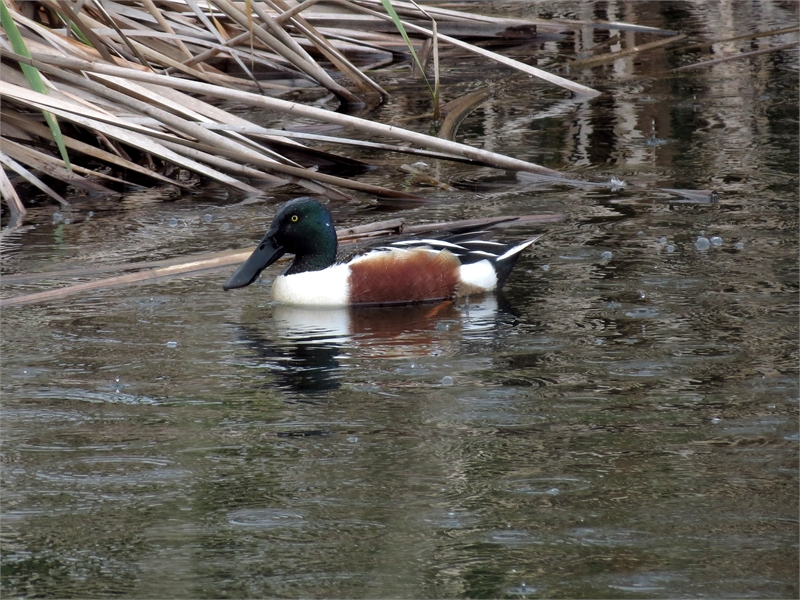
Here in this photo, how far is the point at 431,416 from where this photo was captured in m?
4.90

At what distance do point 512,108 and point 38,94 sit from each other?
5.24m

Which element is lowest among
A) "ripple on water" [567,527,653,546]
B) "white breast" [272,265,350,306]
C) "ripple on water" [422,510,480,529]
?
"ripple on water" [567,527,653,546]

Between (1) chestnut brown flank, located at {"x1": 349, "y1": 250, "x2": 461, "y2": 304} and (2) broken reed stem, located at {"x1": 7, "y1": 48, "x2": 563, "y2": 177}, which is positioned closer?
(1) chestnut brown flank, located at {"x1": 349, "y1": 250, "x2": 461, "y2": 304}

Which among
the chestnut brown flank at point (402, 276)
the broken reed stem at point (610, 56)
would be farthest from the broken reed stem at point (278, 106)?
the broken reed stem at point (610, 56)

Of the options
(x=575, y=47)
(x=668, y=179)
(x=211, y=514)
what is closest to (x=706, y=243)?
(x=668, y=179)

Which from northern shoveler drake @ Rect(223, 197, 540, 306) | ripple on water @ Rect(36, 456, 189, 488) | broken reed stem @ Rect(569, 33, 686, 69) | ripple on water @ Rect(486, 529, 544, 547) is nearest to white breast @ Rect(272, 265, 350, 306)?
northern shoveler drake @ Rect(223, 197, 540, 306)

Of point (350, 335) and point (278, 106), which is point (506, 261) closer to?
point (350, 335)

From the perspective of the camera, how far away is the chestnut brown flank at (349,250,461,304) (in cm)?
686

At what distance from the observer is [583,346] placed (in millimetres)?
5727

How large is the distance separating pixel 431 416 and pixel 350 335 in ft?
4.90

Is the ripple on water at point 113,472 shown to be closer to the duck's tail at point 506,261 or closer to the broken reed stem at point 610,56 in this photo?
the duck's tail at point 506,261

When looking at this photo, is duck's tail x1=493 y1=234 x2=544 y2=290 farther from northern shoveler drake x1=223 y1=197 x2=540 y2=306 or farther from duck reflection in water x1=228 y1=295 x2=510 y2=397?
duck reflection in water x1=228 y1=295 x2=510 y2=397

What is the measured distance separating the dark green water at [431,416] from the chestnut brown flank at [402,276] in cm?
14

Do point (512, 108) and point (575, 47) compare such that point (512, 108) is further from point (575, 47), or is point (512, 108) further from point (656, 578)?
point (656, 578)
